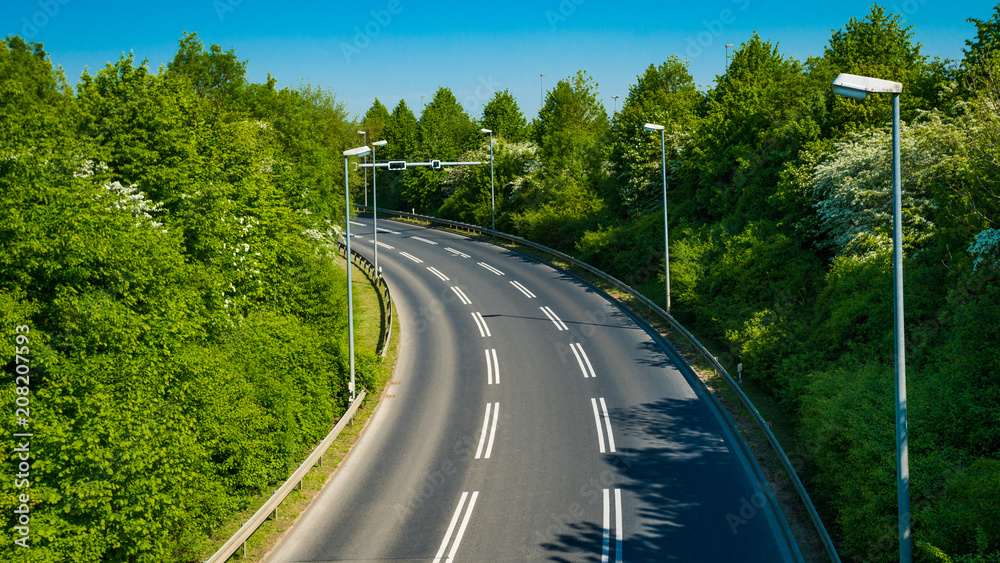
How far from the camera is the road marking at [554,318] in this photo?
28688 mm

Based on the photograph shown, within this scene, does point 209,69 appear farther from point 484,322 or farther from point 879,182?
point 879,182

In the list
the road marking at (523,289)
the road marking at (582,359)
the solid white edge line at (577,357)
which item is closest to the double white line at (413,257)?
the road marking at (523,289)

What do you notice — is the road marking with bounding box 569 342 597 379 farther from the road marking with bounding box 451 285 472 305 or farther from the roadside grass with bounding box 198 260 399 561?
the road marking with bounding box 451 285 472 305

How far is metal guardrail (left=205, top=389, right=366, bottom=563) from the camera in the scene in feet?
42.6

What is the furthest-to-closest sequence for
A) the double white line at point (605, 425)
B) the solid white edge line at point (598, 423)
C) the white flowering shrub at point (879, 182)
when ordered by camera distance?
1. the white flowering shrub at point (879, 182)
2. the solid white edge line at point (598, 423)
3. the double white line at point (605, 425)

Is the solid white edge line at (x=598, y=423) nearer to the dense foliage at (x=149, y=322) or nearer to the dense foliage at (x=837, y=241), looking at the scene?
the dense foliage at (x=837, y=241)

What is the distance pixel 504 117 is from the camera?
73.2m

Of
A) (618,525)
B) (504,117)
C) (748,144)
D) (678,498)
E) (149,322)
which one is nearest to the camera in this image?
(618,525)

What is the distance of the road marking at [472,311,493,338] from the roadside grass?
11.9 feet

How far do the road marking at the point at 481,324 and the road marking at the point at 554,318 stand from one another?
291 centimetres

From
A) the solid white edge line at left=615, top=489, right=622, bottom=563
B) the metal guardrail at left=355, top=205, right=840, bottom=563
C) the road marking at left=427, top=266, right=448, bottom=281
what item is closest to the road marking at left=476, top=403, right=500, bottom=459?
the solid white edge line at left=615, top=489, right=622, bottom=563

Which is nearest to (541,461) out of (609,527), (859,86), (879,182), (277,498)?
(609,527)

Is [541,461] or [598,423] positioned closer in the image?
[541,461]

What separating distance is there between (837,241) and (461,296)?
17.7 metres
